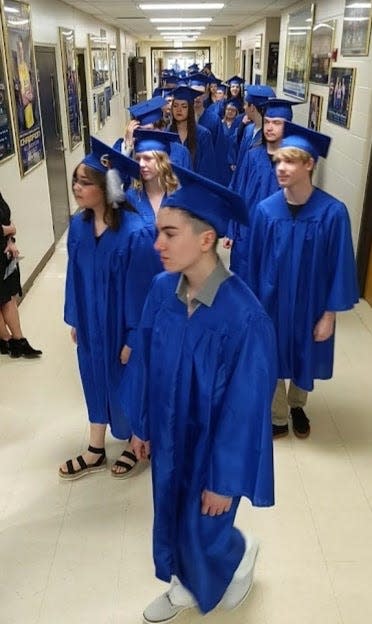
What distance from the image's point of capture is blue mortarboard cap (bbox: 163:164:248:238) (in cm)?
131

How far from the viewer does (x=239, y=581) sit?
1.90m

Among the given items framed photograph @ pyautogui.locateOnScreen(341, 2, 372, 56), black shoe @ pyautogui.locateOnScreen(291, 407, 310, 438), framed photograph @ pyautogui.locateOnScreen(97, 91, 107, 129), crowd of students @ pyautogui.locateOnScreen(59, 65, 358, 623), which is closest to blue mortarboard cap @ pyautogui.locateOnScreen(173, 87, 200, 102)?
crowd of students @ pyautogui.locateOnScreen(59, 65, 358, 623)

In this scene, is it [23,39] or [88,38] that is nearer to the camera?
[23,39]

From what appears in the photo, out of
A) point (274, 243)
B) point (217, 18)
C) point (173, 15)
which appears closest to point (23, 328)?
point (274, 243)

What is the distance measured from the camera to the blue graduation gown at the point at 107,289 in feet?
7.02

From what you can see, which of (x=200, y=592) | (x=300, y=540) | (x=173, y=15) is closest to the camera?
(x=200, y=592)

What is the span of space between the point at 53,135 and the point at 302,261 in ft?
14.9

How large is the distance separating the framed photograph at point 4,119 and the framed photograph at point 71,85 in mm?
2416

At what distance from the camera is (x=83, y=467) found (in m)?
2.60

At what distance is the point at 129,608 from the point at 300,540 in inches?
31.0

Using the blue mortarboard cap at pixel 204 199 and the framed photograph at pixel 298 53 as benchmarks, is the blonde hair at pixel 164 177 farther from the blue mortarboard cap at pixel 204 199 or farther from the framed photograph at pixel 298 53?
the framed photograph at pixel 298 53

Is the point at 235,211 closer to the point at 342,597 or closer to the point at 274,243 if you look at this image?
the point at 274,243

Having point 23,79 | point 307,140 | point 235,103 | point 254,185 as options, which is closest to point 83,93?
point 235,103

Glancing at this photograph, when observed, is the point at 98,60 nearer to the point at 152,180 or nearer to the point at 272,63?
the point at 272,63
